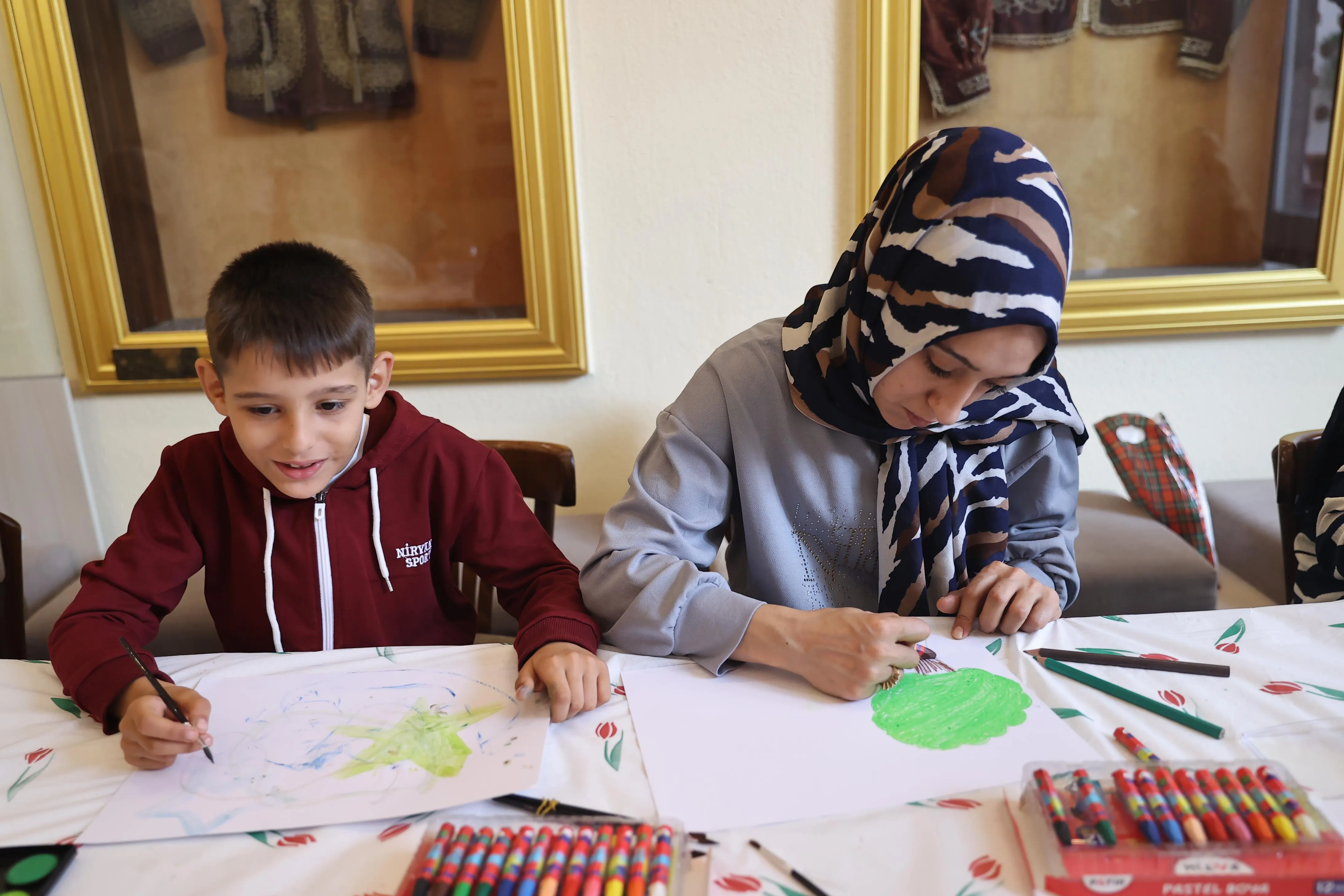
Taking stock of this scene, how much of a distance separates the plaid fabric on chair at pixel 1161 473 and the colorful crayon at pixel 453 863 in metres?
1.68

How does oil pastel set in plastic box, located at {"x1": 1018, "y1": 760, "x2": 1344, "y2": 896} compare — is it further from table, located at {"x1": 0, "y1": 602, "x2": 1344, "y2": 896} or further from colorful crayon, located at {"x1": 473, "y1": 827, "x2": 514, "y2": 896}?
colorful crayon, located at {"x1": 473, "y1": 827, "x2": 514, "y2": 896}

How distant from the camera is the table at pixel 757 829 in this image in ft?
1.71

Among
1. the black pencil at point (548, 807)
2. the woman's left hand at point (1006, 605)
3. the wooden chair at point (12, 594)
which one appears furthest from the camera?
the wooden chair at point (12, 594)

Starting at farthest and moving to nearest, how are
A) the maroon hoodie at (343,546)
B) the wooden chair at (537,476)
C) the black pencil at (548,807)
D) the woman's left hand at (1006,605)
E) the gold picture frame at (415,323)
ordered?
the gold picture frame at (415,323) → the wooden chair at (537,476) → the maroon hoodie at (343,546) → the woman's left hand at (1006,605) → the black pencil at (548,807)

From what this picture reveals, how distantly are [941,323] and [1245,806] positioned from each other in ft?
1.44

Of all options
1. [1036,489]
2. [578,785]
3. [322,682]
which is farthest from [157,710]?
[1036,489]

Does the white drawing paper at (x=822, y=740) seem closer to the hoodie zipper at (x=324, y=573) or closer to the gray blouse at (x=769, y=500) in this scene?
the gray blouse at (x=769, y=500)

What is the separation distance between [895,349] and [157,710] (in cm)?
71

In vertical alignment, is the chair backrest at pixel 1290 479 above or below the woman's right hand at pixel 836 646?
below

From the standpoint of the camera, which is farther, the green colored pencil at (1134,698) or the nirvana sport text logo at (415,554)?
the nirvana sport text logo at (415,554)

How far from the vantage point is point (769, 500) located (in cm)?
96

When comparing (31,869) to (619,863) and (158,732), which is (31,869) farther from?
(619,863)

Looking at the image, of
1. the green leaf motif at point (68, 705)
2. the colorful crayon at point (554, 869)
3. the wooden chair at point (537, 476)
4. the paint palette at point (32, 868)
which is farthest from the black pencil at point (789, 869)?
the wooden chair at point (537, 476)

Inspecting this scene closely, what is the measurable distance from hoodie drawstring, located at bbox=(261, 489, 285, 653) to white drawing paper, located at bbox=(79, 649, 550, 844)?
223 millimetres
